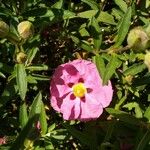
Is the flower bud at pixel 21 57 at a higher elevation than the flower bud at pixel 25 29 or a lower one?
lower

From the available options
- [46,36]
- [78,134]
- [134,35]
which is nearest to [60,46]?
[46,36]

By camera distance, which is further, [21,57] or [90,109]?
[90,109]

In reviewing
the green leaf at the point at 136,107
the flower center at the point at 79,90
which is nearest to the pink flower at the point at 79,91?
the flower center at the point at 79,90

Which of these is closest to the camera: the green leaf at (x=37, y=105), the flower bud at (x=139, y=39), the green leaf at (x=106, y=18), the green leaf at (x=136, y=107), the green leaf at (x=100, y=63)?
the flower bud at (x=139, y=39)

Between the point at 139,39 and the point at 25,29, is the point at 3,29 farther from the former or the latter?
the point at 139,39

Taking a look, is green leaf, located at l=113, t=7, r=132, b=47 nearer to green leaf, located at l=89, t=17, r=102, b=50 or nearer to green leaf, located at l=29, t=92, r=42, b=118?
green leaf, located at l=89, t=17, r=102, b=50

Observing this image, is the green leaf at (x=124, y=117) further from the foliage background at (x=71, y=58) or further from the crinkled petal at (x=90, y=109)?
the crinkled petal at (x=90, y=109)

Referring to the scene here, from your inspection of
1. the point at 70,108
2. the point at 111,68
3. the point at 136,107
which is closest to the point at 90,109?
the point at 70,108
